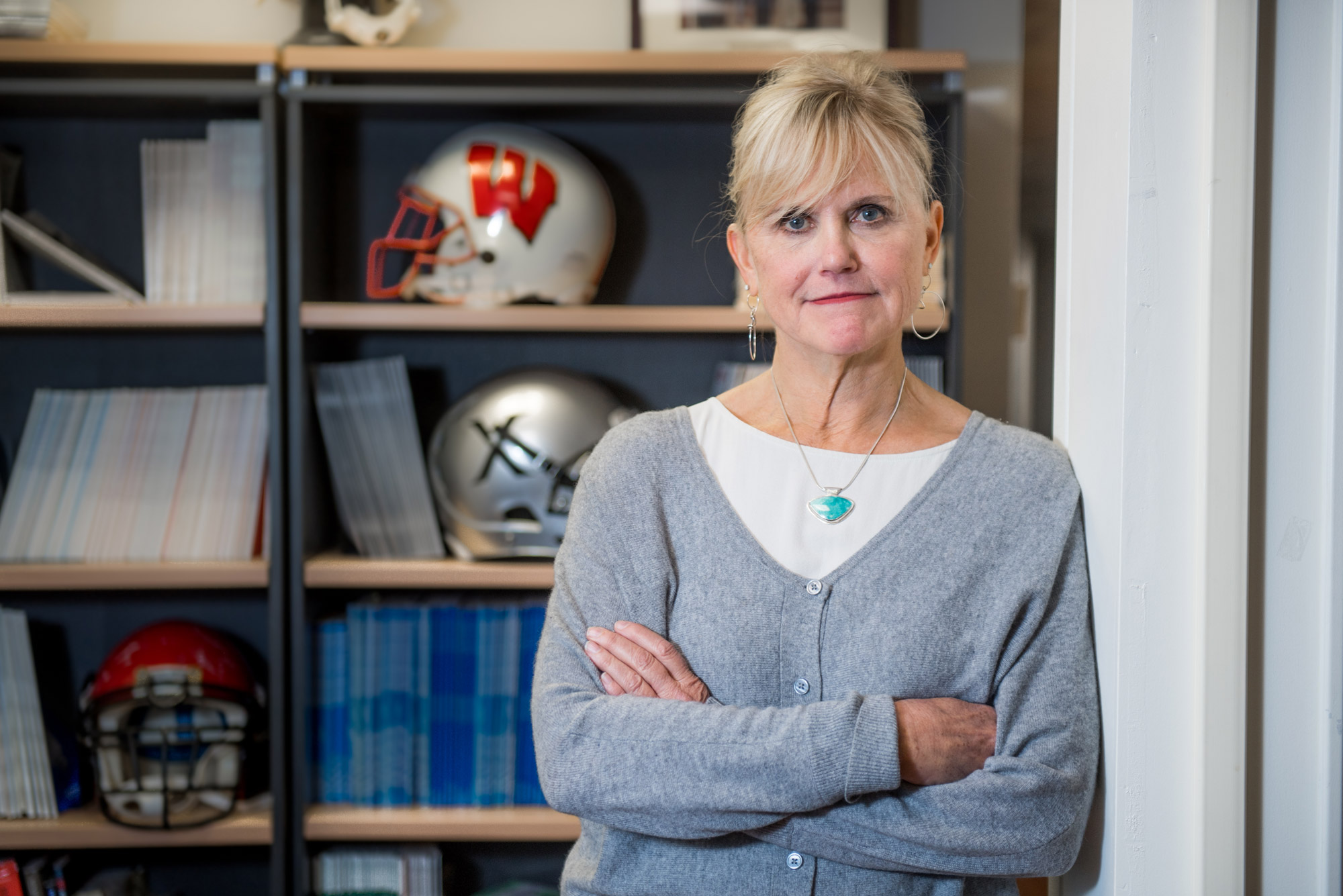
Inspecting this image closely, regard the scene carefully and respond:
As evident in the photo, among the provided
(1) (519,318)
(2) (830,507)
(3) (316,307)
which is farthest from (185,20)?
(2) (830,507)

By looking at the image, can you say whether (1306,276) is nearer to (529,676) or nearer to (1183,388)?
(1183,388)

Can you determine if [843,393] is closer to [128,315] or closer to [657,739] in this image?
[657,739]

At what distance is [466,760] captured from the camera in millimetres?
Answer: 1648

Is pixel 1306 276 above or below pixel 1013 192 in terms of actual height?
below

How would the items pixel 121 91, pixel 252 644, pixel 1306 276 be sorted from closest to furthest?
pixel 1306 276
pixel 121 91
pixel 252 644

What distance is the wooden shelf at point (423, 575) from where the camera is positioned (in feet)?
5.18

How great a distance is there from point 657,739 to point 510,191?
1.03m

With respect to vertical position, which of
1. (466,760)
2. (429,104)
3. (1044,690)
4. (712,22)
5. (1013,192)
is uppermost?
(712,22)

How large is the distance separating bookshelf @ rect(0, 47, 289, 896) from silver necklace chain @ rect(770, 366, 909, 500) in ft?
3.08

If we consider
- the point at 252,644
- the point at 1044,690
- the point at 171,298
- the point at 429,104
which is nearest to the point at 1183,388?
the point at 1044,690

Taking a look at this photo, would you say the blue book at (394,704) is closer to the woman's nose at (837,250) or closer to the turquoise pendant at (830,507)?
the turquoise pendant at (830,507)

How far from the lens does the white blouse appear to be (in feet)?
2.99

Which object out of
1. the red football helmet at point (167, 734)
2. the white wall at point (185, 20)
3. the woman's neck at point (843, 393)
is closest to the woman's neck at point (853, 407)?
the woman's neck at point (843, 393)

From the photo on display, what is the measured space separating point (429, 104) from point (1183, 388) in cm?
130
